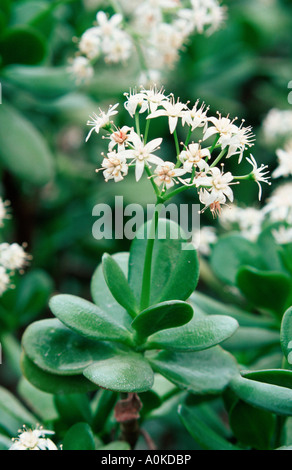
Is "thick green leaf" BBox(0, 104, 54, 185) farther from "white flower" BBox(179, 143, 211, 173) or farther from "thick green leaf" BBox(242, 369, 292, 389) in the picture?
"thick green leaf" BBox(242, 369, 292, 389)

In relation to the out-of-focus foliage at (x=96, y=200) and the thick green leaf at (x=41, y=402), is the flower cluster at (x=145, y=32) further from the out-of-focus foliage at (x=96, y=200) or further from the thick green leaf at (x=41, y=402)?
the thick green leaf at (x=41, y=402)

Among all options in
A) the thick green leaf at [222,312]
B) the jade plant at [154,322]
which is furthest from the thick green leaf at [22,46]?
the thick green leaf at [222,312]

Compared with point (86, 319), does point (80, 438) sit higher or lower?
lower

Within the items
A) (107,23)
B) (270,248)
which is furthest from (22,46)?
(270,248)

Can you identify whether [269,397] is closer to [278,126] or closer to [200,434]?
[200,434]

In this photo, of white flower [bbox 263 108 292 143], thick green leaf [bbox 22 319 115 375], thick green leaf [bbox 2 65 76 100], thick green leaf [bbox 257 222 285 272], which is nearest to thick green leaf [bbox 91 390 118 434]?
thick green leaf [bbox 22 319 115 375]
